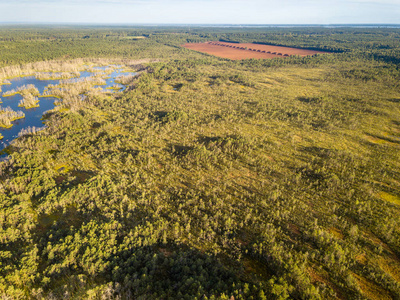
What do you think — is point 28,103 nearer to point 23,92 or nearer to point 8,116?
point 8,116

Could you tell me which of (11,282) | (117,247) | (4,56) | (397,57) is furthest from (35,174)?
(397,57)

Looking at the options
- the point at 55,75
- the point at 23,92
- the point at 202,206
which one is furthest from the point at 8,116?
the point at 202,206

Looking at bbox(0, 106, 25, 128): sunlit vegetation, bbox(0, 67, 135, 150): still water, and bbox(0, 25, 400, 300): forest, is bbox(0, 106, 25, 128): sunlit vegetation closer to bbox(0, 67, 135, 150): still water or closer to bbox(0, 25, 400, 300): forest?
bbox(0, 67, 135, 150): still water

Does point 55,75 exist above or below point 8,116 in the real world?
above

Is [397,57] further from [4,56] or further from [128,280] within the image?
[4,56]

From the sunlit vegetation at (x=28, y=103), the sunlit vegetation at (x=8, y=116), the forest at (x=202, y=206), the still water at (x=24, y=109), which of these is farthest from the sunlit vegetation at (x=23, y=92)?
the forest at (x=202, y=206)

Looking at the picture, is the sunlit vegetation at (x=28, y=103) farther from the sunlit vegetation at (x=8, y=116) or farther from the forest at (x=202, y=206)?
the forest at (x=202, y=206)
